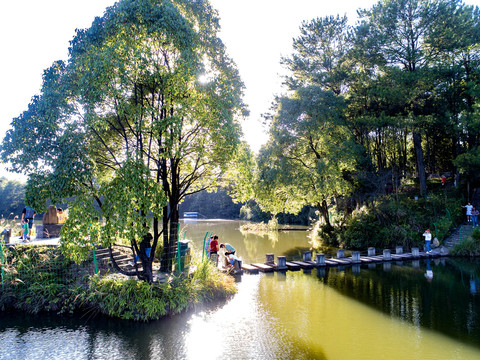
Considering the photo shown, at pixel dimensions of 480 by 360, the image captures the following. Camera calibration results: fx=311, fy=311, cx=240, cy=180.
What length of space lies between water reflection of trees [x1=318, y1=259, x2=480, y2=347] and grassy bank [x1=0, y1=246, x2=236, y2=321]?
4.85 meters

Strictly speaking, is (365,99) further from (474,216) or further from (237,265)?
(237,265)

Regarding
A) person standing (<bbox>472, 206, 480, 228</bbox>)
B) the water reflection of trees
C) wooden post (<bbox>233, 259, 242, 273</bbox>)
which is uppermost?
person standing (<bbox>472, 206, 480, 228</bbox>)

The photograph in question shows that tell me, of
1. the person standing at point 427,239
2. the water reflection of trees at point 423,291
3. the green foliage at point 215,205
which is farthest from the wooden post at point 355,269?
the green foliage at point 215,205

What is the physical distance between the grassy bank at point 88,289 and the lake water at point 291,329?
14.2 inches

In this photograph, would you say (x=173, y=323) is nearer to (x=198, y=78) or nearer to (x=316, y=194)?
(x=198, y=78)

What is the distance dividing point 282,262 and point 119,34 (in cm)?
1118

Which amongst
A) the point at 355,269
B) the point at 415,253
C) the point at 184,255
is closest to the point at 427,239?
the point at 415,253

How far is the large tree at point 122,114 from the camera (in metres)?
8.33

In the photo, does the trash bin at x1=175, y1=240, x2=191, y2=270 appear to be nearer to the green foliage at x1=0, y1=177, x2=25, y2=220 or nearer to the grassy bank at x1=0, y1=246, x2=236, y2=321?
the grassy bank at x1=0, y1=246, x2=236, y2=321

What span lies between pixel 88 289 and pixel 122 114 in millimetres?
5370

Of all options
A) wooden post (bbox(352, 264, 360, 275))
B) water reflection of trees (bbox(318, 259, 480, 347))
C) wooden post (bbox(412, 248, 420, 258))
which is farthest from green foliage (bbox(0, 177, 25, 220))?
wooden post (bbox(412, 248, 420, 258))

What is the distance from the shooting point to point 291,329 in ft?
26.0

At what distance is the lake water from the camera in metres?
6.79

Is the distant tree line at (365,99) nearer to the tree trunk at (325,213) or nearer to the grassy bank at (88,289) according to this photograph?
the tree trunk at (325,213)
